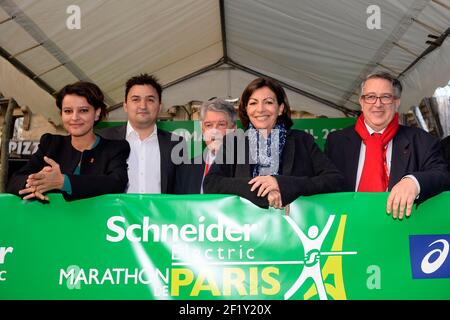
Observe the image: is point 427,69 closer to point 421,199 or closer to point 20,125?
point 421,199

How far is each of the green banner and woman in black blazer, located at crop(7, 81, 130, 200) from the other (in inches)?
9.4

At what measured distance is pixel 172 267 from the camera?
234 cm

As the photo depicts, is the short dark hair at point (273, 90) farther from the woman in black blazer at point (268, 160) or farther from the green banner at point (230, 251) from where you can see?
the green banner at point (230, 251)

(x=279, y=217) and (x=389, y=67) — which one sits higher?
(x=389, y=67)

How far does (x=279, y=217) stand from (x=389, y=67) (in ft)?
14.7

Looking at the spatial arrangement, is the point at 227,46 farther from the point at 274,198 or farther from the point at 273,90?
the point at 274,198

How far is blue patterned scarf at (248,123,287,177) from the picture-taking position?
2582 mm

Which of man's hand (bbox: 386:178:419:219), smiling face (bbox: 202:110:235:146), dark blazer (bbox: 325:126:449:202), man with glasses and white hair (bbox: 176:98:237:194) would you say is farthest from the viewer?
smiling face (bbox: 202:110:235:146)

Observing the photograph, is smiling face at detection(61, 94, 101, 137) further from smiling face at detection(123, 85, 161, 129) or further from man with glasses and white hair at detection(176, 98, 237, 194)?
man with glasses and white hair at detection(176, 98, 237, 194)

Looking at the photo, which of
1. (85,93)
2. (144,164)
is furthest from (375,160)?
(85,93)

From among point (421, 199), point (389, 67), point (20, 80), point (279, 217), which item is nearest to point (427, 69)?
point (389, 67)

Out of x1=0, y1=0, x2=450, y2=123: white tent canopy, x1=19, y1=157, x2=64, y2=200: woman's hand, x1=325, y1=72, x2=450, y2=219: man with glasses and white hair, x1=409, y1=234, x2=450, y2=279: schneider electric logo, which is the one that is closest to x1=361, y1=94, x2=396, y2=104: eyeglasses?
x1=325, y1=72, x2=450, y2=219: man with glasses and white hair

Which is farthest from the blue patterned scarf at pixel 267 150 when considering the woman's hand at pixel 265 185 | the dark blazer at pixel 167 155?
the dark blazer at pixel 167 155

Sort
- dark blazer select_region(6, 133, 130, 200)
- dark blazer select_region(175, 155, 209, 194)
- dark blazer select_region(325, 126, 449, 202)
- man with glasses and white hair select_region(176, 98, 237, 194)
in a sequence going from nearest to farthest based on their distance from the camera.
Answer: dark blazer select_region(6, 133, 130, 200), dark blazer select_region(325, 126, 449, 202), dark blazer select_region(175, 155, 209, 194), man with glasses and white hair select_region(176, 98, 237, 194)
